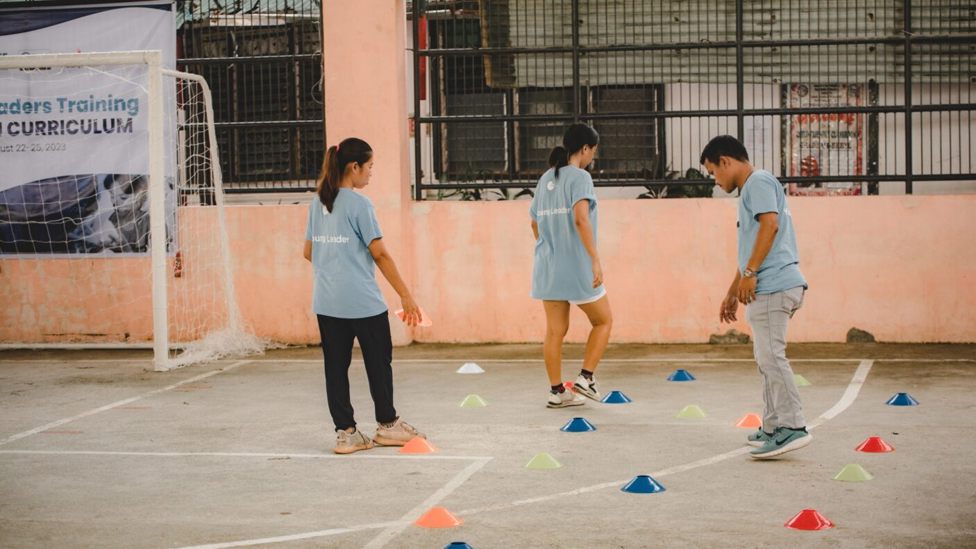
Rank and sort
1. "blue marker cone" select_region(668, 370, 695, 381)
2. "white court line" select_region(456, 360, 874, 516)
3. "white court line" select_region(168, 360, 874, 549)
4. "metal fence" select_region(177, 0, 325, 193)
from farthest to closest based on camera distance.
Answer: "metal fence" select_region(177, 0, 325, 193) < "blue marker cone" select_region(668, 370, 695, 381) < "white court line" select_region(456, 360, 874, 516) < "white court line" select_region(168, 360, 874, 549)

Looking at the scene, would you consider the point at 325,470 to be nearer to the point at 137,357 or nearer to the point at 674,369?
the point at 674,369

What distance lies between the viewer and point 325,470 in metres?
6.92

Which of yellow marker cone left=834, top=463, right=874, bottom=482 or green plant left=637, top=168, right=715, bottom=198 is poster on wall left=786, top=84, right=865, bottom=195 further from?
yellow marker cone left=834, top=463, right=874, bottom=482

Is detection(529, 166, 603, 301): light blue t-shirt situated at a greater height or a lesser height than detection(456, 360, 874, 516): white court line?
greater

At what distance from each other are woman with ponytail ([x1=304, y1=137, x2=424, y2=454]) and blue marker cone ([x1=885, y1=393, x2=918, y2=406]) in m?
3.62

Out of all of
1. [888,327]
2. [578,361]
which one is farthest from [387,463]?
[888,327]

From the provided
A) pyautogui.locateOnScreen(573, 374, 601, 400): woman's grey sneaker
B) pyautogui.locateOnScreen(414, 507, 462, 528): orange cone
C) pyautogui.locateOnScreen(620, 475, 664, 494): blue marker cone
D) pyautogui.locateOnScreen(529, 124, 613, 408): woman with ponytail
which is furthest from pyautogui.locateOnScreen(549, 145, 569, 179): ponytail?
pyautogui.locateOnScreen(414, 507, 462, 528): orange cone

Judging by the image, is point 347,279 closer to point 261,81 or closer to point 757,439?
point 757,439

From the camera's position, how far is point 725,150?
6.96 metres

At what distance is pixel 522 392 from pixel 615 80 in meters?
4.78

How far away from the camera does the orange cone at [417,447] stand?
7.36 m

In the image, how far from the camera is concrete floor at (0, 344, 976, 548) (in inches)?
217

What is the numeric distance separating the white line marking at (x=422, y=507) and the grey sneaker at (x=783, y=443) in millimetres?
1573

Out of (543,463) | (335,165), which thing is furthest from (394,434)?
(335,165)
